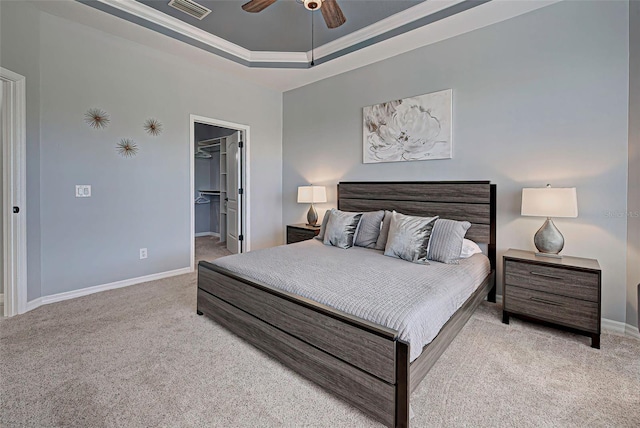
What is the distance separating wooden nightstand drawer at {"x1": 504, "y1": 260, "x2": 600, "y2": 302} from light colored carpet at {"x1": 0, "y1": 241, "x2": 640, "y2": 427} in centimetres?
38

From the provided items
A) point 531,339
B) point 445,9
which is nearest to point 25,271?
point 531,339

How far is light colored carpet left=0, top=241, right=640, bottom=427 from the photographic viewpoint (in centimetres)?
149

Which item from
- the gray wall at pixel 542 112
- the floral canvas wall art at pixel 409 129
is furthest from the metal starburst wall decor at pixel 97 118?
the gray wall at pixel 542 112

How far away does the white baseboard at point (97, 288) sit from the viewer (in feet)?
9.41

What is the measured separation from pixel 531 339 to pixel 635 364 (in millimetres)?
555

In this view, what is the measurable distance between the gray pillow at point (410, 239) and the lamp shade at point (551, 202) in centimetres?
75

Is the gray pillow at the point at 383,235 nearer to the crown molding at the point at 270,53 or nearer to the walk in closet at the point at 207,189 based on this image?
the crown molding at the point at 270,53

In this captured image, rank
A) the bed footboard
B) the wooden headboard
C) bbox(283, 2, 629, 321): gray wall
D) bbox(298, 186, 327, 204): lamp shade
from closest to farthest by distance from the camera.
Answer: the bed footboard
bbox(283, 2, 629, 321): gray wall
the wooden headboard
bbox(298, 186, 327, 204): lamp shade

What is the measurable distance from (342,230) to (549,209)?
182 centimetres

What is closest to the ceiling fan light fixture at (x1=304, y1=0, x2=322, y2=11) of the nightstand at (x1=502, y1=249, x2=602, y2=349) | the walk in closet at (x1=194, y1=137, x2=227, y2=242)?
the nightstand at (x1=502, y1=249, x2=602, y2=349)

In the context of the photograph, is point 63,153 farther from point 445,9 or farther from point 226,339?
point 445,9

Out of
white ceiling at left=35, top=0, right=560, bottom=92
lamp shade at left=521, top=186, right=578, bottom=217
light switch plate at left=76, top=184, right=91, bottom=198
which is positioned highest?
white ceiling at left=35, top=0, right=560, bottom=92

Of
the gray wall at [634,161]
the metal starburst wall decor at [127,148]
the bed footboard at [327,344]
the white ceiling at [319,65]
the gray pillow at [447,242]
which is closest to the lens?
the bed footboard at [327,344]

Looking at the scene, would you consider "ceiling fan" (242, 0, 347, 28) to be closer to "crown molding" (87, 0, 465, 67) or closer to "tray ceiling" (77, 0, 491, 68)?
"tray ceiling" (77, 0, 491, 68)
